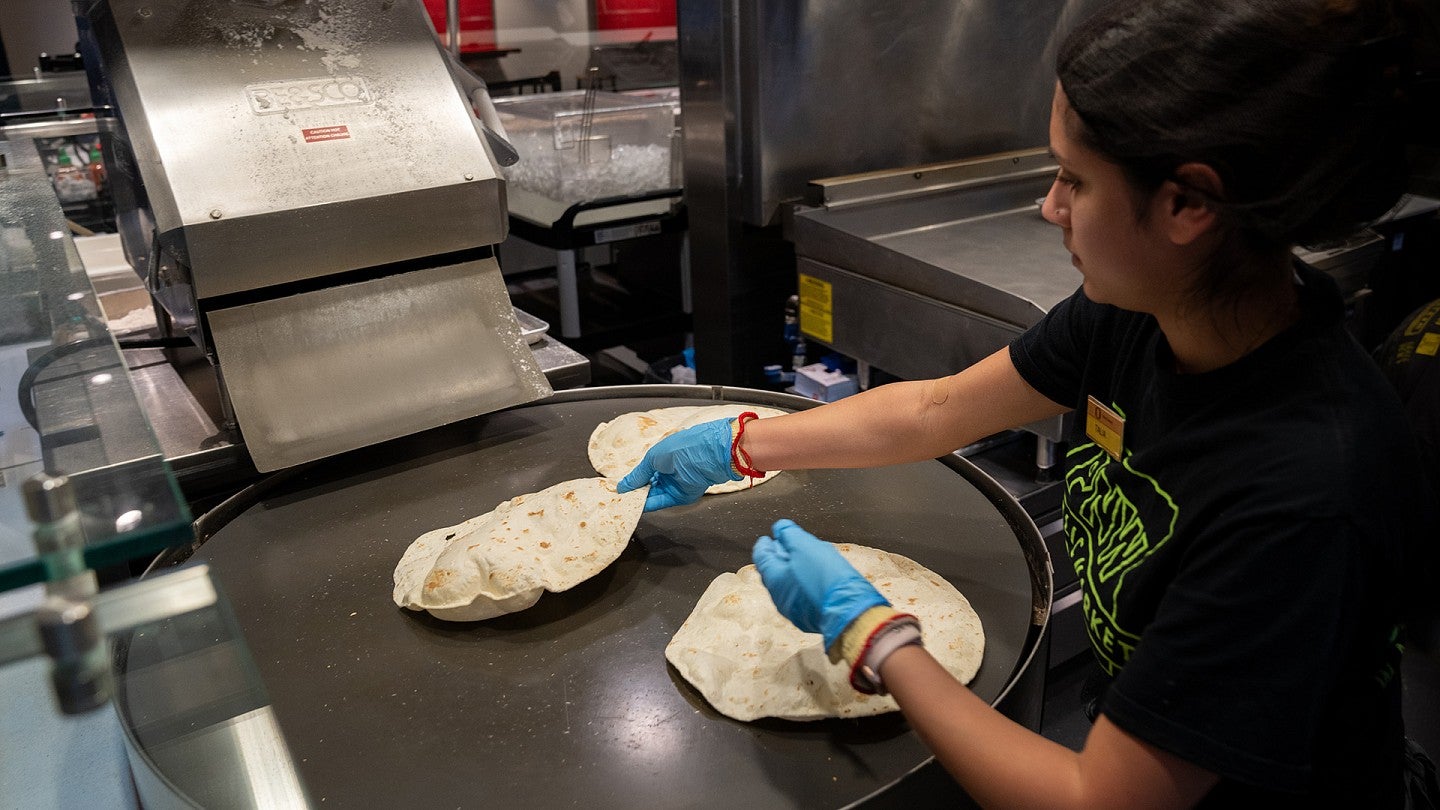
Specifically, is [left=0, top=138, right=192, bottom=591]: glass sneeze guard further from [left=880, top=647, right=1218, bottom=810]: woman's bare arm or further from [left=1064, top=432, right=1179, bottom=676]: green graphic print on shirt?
[left=1064, top=432, right=1179, bottom=676]: green graphic print on shirt

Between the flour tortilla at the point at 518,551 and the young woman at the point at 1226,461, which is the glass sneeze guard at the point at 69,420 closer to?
the flour tortilla at the point at 518,551

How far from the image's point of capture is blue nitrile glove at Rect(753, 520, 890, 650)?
1.02 m

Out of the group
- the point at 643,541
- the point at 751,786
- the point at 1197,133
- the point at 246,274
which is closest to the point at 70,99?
the point at 246,274

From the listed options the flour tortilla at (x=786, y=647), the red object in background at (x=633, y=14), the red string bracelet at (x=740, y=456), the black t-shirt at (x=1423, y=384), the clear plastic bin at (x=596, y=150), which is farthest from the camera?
the red object in background at (x=633, y=14)

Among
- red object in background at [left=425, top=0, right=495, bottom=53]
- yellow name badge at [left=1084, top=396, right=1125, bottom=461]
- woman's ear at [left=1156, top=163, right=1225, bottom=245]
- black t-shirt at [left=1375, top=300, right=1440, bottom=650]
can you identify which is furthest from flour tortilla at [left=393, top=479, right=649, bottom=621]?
red object in background at [left=425, top=0, right=495, bottom=53]

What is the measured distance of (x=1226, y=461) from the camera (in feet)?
2.99

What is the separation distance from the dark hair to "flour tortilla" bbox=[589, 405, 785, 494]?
845 millimetres

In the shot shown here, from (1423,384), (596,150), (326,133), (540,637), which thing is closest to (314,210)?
(326,133)

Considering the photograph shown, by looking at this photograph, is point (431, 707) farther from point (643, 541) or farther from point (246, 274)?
point (246, 274)

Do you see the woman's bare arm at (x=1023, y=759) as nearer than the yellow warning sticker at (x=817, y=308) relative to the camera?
Yes

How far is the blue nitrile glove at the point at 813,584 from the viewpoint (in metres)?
1.02

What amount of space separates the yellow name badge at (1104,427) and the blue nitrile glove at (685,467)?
499 millimetres

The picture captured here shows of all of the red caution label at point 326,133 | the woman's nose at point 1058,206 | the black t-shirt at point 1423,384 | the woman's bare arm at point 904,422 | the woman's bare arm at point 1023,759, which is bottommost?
the black t-shirt at point 1423,384

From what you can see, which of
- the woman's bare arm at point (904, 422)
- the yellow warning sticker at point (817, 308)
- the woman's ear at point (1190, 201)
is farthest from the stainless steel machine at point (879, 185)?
the woman's ear at point (1190, 201)
